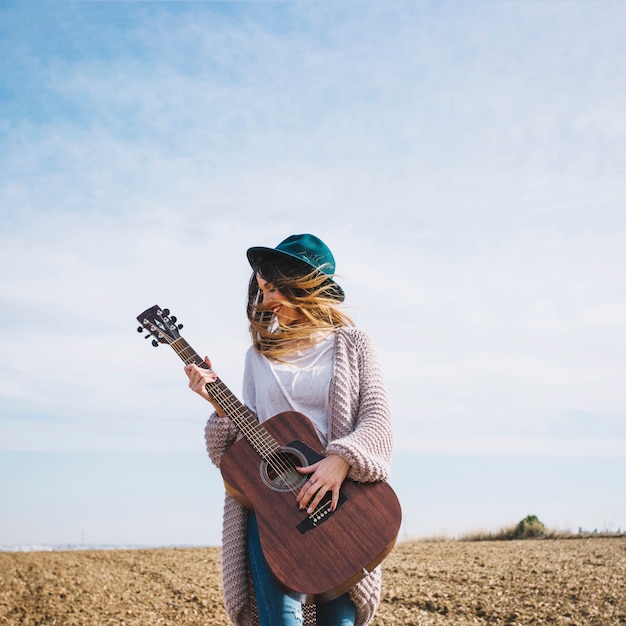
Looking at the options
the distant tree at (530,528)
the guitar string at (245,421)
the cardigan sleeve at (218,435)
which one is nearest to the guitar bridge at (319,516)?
the guitar string at (245,421)

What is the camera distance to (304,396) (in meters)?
3.30

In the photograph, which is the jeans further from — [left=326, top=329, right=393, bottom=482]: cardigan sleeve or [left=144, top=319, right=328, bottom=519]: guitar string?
[left=326, top=329, right=393, bottom=482]: cardigan sleeve

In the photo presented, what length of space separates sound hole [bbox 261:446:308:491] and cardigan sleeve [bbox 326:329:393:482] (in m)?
0.15

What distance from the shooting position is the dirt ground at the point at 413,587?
6250 millimetres

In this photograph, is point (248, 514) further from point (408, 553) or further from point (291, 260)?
point (408, 553)

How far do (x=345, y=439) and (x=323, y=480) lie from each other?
20cm

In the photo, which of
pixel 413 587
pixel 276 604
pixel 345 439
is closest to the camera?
pixel 276 604

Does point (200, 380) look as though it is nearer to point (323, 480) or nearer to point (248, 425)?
point (248, 425)

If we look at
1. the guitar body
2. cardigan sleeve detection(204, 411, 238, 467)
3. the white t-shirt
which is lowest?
the guitar body

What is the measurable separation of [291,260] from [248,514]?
46.5 inches

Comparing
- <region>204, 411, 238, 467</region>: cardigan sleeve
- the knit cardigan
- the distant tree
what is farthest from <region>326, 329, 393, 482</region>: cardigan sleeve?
the distant tree

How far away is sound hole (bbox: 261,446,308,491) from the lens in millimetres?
2992

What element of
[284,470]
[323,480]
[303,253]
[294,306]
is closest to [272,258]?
[303,253]

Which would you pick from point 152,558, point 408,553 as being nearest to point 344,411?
point 408,553
